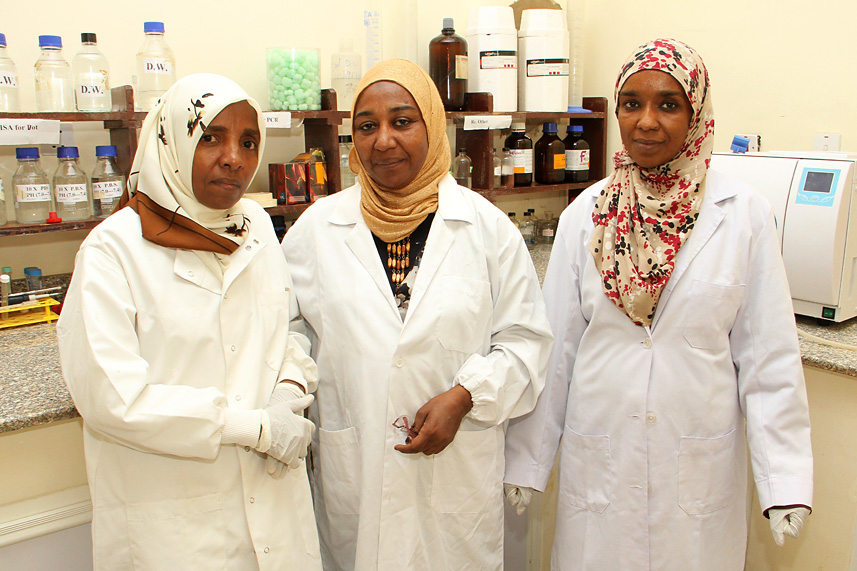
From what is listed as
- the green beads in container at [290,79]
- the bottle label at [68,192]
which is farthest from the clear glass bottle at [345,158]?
the bottle label at [68,192]

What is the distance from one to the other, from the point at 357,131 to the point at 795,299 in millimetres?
1332

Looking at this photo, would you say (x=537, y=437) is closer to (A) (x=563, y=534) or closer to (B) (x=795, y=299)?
(A) (x=563, y=534)

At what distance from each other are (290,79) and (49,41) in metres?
0.70

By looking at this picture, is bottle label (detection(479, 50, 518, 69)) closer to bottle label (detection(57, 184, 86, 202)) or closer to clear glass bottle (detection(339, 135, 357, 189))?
clear glass bottle (detection(339, 135, 357, 189))

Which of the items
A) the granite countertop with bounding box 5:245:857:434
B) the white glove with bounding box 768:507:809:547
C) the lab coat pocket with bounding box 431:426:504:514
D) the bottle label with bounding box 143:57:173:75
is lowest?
the white glove with bounding box 768:507:809:547

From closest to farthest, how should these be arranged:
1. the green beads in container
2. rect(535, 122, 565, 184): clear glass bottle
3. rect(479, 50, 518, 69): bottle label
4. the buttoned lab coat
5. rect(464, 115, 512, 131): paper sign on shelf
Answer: the buttoned lab coat, the green beads in container, rect(464, 115, 512, 131): paper sign on shelf, rect(479, 50, 518, 69): bottle label, rect(535, 122, 565, 184): clear glass bottle

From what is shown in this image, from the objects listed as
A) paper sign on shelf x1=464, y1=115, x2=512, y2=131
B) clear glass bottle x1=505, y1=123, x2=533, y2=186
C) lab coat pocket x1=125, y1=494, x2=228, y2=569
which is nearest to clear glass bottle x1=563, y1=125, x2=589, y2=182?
clear glass bottle x1=505, y1=123, x2=533, y2=186

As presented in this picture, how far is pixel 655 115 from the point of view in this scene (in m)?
1.38

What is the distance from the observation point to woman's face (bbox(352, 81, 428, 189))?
4.58 feet

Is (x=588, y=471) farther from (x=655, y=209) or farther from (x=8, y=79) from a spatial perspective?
(x=8, y=79)

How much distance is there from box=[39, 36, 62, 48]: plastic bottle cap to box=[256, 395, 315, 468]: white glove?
126 centimetres

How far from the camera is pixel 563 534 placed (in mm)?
1605

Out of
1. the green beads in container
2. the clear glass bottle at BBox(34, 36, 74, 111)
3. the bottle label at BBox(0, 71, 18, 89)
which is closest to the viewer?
the bottle label at BBox(0, 71, 18, 89)

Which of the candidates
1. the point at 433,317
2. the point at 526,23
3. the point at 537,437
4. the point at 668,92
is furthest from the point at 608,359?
the point at 526,23
